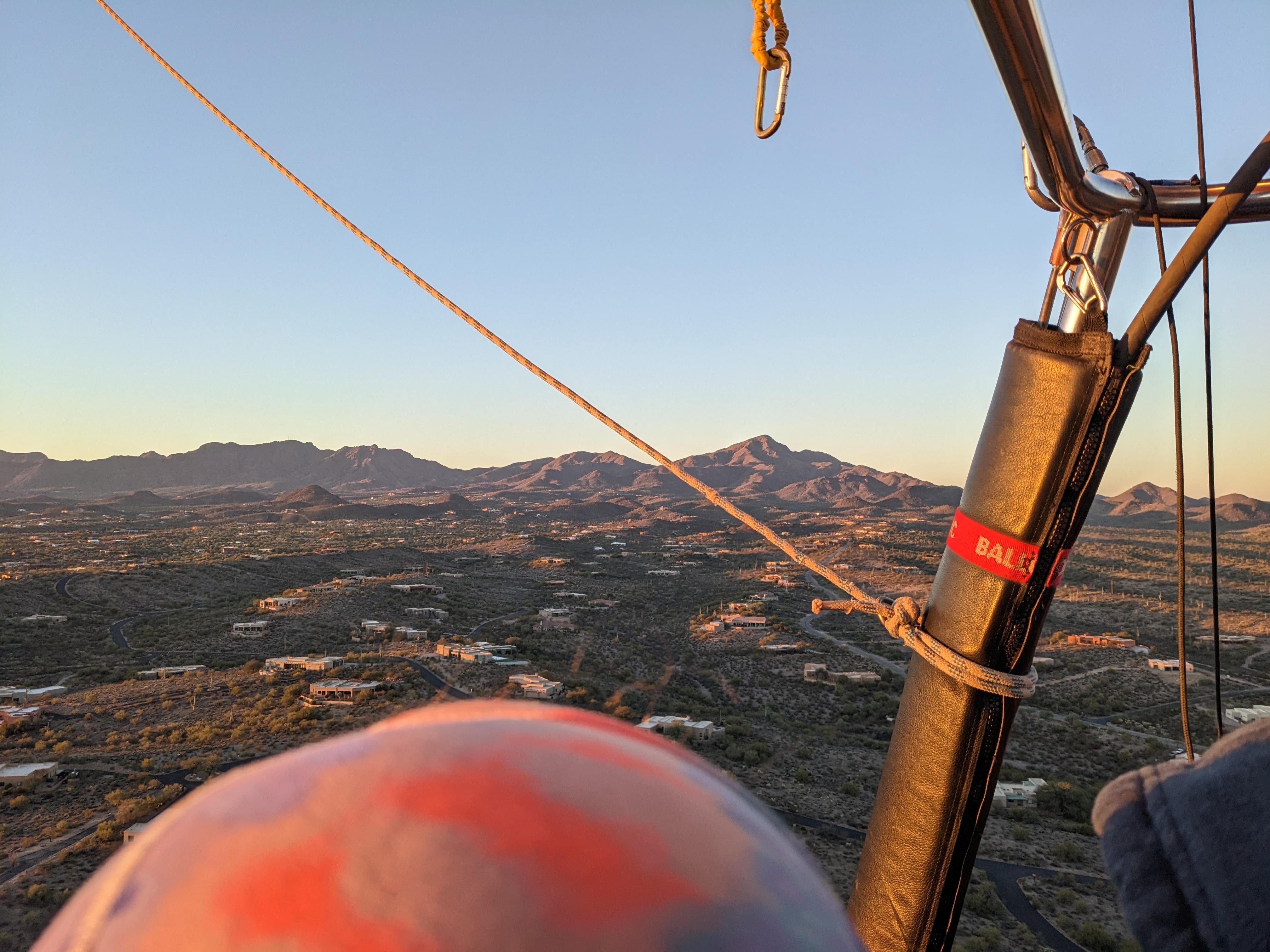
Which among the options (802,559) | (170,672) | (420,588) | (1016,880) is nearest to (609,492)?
(420,588)

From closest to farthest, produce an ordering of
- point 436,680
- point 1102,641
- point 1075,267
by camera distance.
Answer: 1. point 1075,267
2. point 436,680
3. point 1102,641

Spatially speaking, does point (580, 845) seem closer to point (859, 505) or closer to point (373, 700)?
point (373, 700)

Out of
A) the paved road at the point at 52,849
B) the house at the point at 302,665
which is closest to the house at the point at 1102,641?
the house at the point at 302,665

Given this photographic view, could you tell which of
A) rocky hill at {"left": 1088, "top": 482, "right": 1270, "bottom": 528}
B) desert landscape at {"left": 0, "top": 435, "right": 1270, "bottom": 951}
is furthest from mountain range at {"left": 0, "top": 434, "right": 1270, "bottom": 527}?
desert landscape at {"left": 0, "top": 435, "right": 1270, "bottom": 951}

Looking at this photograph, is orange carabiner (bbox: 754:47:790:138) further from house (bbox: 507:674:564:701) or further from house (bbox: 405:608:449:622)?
house (bbox: 405:608:449:622)

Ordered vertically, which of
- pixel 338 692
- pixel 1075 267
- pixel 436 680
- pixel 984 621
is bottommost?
pixel 436 680

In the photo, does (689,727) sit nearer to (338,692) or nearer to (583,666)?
(583,666)
